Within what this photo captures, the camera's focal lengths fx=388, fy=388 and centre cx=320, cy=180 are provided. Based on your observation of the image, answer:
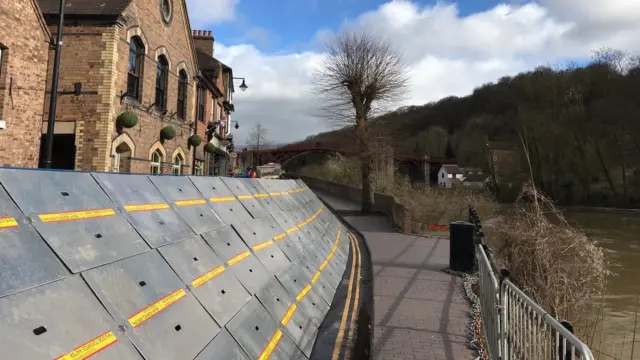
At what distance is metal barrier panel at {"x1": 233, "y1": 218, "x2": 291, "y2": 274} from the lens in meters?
6.56

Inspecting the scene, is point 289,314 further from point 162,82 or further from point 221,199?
point 162,82

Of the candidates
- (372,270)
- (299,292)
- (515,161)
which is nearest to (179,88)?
(372,270)

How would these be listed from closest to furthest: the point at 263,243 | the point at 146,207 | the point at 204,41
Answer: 1. the point at 146,207
2. the point at 263,243
3. the point at 204,41

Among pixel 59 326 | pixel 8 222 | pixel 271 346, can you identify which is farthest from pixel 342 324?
pixel 8 222

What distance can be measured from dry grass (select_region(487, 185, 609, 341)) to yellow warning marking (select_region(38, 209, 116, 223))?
6912 mm

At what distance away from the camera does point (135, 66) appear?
46.8ft

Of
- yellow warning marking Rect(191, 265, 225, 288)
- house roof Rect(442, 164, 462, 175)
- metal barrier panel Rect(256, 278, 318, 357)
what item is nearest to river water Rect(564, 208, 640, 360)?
metal barrier panel Rect(256, 278, 318, 357)

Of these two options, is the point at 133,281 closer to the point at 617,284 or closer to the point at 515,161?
the point at 617,284

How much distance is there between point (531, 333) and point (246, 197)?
20.7 feet

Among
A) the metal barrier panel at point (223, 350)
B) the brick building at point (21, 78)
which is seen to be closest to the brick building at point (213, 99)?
the brick building at point (21, 78)

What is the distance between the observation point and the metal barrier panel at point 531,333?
2402 mm

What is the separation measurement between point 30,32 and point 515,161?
182ft

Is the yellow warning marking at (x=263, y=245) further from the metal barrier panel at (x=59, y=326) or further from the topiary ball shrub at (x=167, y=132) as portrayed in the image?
the topiary ball shrub at (x=167, y=132)

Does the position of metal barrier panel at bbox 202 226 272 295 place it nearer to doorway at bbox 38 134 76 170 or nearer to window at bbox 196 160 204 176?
doorway at bbox 38 134 76 170
